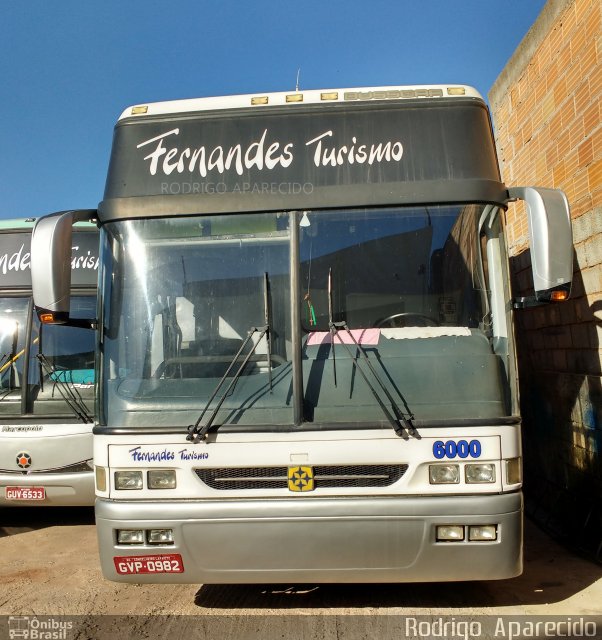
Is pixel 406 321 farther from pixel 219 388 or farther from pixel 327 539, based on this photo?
pixel 327 539

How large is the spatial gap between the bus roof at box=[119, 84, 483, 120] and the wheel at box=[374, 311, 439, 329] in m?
1.49

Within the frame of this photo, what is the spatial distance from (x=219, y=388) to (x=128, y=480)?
30.8 inches

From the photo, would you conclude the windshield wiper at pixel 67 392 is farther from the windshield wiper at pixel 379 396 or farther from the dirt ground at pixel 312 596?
the windshield wiper at pixel 379 396

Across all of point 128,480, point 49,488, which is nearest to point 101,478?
point 128,480

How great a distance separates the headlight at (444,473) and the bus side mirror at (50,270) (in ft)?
7.90

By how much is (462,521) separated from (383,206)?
76.9 inches

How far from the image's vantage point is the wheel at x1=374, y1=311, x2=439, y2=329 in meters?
4.20

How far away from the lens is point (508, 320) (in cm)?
418

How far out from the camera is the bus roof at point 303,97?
4520 mm

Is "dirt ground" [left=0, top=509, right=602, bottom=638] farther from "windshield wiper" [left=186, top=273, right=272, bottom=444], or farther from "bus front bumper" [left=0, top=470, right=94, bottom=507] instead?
"windshield wiper" [left=186, top=273, right=272, bottom=444]

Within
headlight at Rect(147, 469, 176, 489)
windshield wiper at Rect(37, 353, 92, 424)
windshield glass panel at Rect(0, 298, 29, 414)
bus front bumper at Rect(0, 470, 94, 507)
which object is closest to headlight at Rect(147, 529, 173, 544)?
headlight at Rect(147, 469, 176, 489)

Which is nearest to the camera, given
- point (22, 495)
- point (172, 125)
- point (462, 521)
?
point (462, 521)

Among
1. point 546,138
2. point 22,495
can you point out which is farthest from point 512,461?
point 22,495

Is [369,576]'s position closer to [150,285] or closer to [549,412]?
[150,285]
